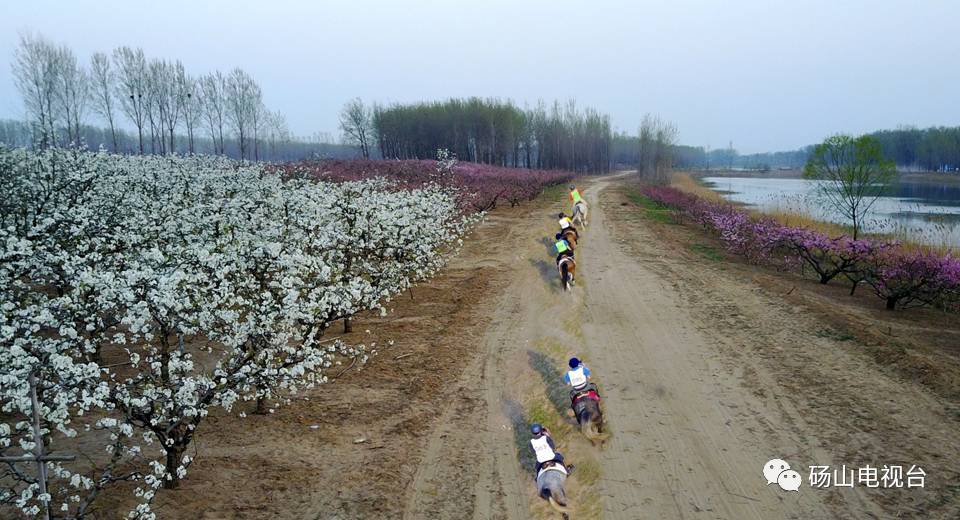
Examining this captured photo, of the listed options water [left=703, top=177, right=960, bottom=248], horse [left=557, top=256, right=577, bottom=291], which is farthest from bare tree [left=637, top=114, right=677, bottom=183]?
horse [left=557, top=256, right=577, bottom=291]

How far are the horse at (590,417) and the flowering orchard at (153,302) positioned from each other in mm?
4753

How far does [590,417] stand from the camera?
10.5 meters

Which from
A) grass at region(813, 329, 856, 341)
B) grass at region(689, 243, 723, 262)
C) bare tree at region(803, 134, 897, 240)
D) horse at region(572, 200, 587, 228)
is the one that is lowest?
grass at region(813, 329, 856, 341)

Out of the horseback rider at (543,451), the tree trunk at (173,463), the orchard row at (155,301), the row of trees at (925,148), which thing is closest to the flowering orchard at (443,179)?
the orchard row at (155,301)

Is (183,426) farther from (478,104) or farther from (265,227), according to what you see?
(478,104)

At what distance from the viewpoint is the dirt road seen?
28.6 feet

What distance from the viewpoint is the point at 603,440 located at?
10359 mm

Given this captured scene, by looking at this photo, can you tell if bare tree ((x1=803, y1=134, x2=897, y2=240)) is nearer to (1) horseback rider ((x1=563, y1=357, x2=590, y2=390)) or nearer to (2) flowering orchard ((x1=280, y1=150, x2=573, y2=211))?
(2) flowering orchard ((x1=280, y1=150, x2=573, y2=211))

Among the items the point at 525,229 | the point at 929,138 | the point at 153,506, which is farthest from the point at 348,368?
the point at 929,138

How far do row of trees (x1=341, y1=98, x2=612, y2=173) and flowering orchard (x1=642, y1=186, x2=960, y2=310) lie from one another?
62.4m

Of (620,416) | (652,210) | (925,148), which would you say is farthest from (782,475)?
(925,148)

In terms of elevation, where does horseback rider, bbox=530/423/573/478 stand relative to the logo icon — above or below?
above

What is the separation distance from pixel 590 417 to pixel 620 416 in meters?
1.05

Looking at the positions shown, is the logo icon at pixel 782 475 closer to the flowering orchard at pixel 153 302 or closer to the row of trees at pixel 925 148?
the flowering orchard at pixel 153 302
